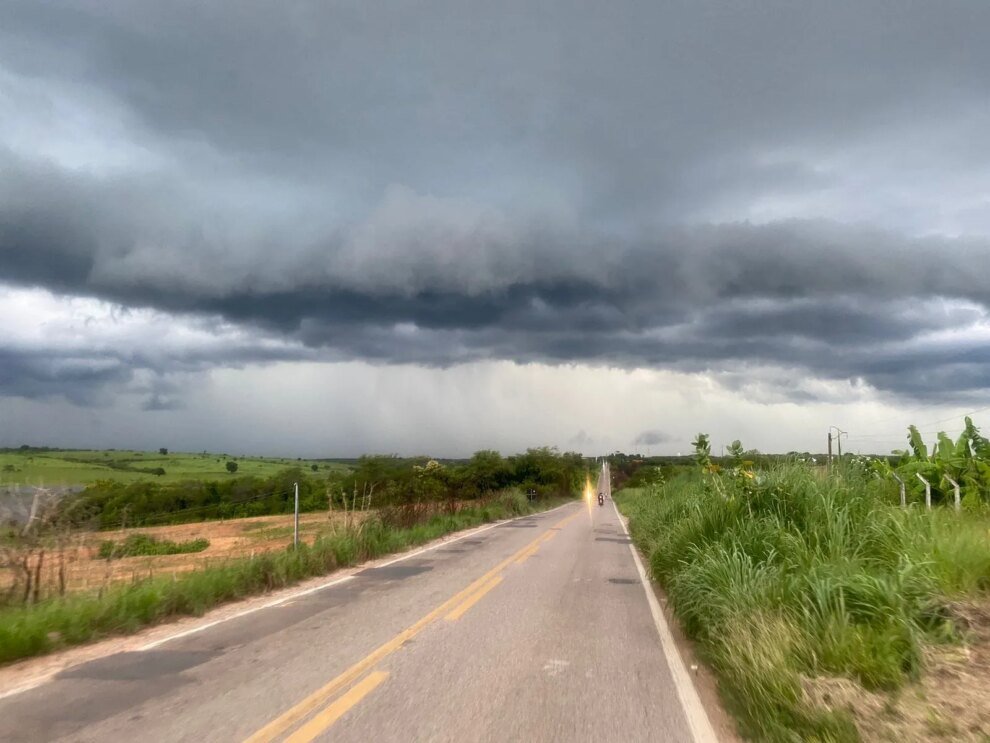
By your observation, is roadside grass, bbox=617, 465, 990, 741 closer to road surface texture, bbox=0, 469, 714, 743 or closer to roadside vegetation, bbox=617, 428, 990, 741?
roadside vegetation, bbox=617, 428, 990, 741

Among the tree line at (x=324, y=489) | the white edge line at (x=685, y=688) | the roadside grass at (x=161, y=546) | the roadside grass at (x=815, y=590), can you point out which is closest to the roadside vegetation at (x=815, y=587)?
the roadside grass at (x=815, y=590)

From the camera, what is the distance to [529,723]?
5738 mm

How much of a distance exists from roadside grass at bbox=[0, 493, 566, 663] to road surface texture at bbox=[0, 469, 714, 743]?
0.99 m

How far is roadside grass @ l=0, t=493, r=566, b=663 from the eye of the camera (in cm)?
834

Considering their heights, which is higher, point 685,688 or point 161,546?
point 685,688

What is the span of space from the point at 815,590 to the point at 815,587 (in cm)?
4

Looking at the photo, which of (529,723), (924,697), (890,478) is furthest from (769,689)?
(890,478)

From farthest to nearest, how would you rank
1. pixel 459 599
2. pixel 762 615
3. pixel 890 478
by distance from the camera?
1. pixel 890 478
2. pixel 459 599
3. pixel 762 615

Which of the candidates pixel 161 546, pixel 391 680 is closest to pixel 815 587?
pixel 391 680

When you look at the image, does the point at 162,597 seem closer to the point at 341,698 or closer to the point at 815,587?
the point at 341,698

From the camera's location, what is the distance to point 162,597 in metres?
10.2

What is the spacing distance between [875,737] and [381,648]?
5.08 meters

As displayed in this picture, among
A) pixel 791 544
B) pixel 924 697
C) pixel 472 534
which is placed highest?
pixel 791 544

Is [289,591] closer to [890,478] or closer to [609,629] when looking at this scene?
[609,629]
